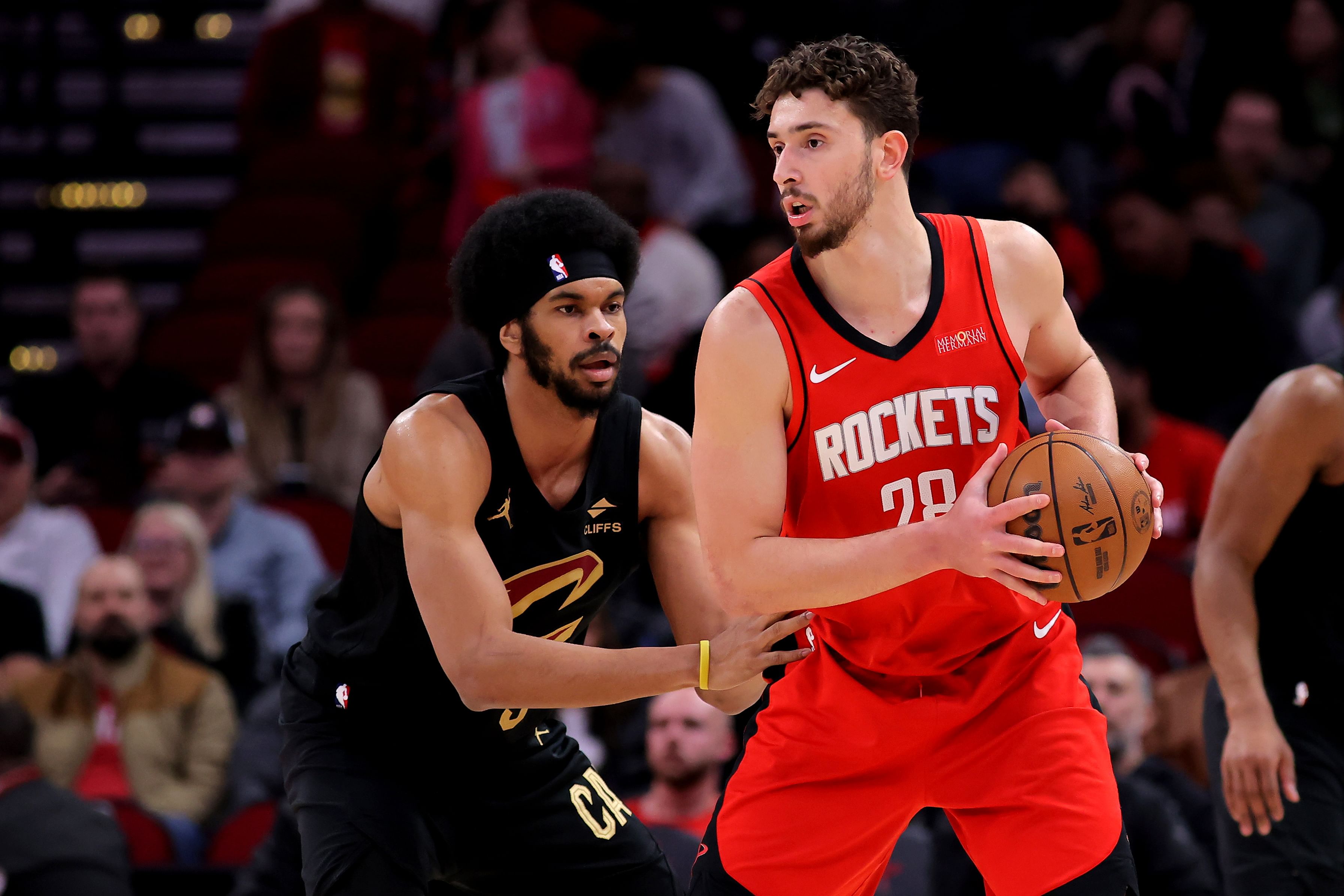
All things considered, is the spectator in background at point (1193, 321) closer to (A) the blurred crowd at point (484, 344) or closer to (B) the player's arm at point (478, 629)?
(A) the blurred crowd at point (484, 344)

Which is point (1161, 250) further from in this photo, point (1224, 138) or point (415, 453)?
point (415, 453)

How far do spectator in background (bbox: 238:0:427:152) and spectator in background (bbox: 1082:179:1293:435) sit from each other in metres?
4.99

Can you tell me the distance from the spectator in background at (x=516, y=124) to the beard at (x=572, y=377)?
17.3ft

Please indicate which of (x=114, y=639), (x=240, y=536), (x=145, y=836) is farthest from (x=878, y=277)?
(x=240, y=536)

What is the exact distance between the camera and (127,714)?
7.11m

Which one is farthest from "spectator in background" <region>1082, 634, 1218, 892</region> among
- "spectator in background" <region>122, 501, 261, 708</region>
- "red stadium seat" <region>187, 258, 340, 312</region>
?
"red stadium seat" <region>187, 258, 340, 312</region>

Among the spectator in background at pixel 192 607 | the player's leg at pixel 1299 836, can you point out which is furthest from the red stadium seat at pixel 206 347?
the player's leg at pixel 1299 836

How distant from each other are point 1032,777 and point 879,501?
677mm

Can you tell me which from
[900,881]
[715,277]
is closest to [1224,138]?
[715,277]

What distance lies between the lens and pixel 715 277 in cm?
882

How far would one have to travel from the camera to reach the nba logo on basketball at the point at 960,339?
3.55m

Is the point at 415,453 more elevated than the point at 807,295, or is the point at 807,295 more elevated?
the point at 807,295

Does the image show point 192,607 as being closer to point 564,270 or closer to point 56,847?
point 56,847

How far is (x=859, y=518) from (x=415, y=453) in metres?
1.06
